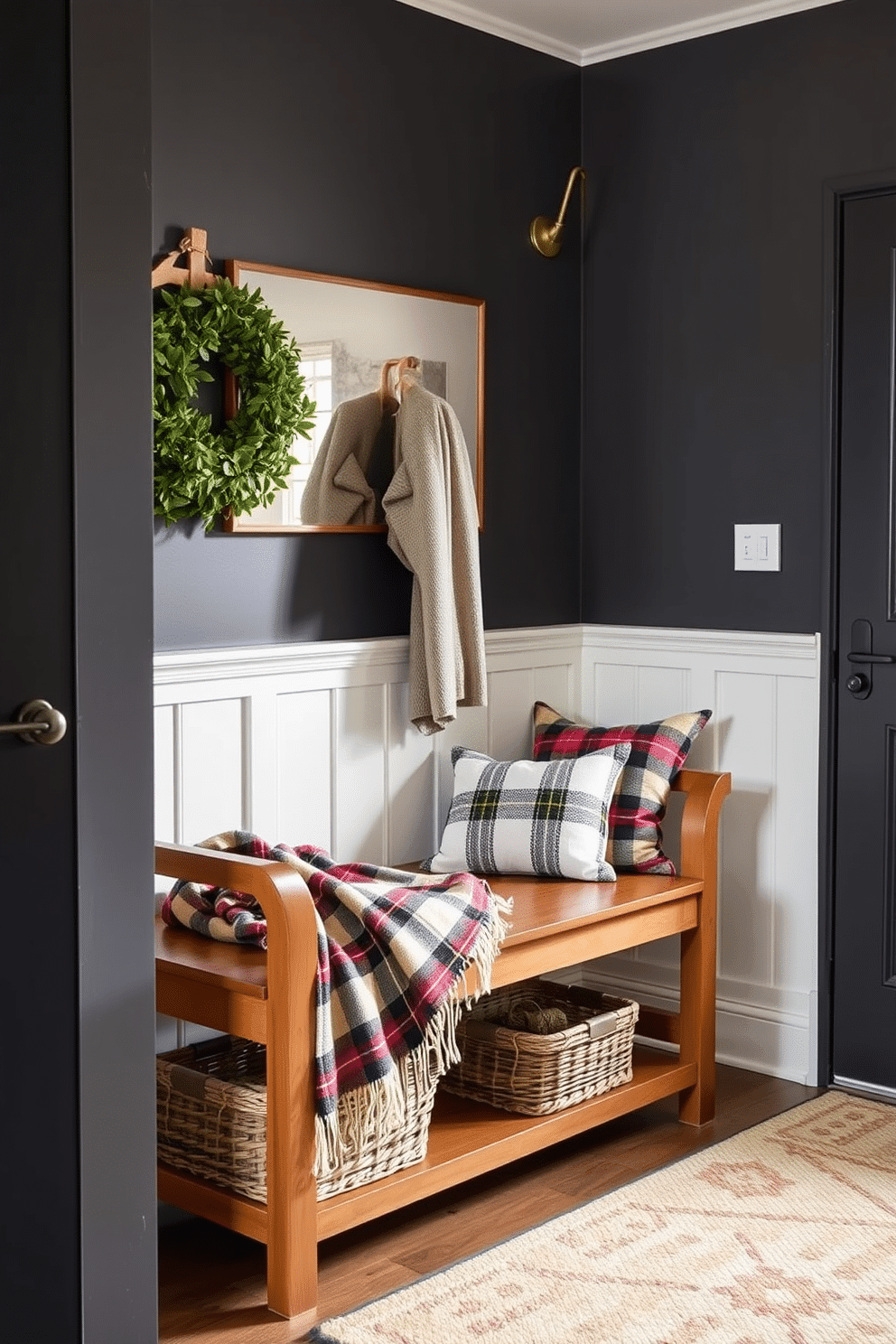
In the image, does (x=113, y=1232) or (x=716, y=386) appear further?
(x=716, y=386)

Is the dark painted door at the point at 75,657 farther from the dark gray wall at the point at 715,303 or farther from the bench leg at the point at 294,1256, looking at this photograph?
the dark gray wall at the point at 715,303

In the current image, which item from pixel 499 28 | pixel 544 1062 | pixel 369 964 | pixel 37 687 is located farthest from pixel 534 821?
pixel 499 28

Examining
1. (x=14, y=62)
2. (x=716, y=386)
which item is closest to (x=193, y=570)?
(x=14, y=62)

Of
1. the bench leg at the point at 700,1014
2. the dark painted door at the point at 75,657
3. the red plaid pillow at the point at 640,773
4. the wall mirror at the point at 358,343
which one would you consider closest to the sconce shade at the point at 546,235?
the wall mirror at the point at 358,343

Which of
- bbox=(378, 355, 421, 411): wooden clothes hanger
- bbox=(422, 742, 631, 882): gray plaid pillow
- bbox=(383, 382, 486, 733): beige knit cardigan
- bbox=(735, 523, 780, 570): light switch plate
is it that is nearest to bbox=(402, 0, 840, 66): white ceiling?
bbox=(378, 355, 421, 411): wooden clothes hanger

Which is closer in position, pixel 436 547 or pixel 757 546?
pixel 436 547

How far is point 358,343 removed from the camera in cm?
329

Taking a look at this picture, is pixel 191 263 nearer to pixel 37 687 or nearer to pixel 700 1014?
pixel 37 687

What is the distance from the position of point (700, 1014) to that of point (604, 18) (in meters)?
2.32

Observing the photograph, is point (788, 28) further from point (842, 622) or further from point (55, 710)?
point (55, 710)

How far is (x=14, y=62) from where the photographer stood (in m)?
2.00

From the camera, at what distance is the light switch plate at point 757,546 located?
360cm

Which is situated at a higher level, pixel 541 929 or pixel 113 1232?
pixel 541 929

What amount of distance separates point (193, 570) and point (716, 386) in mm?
1425
